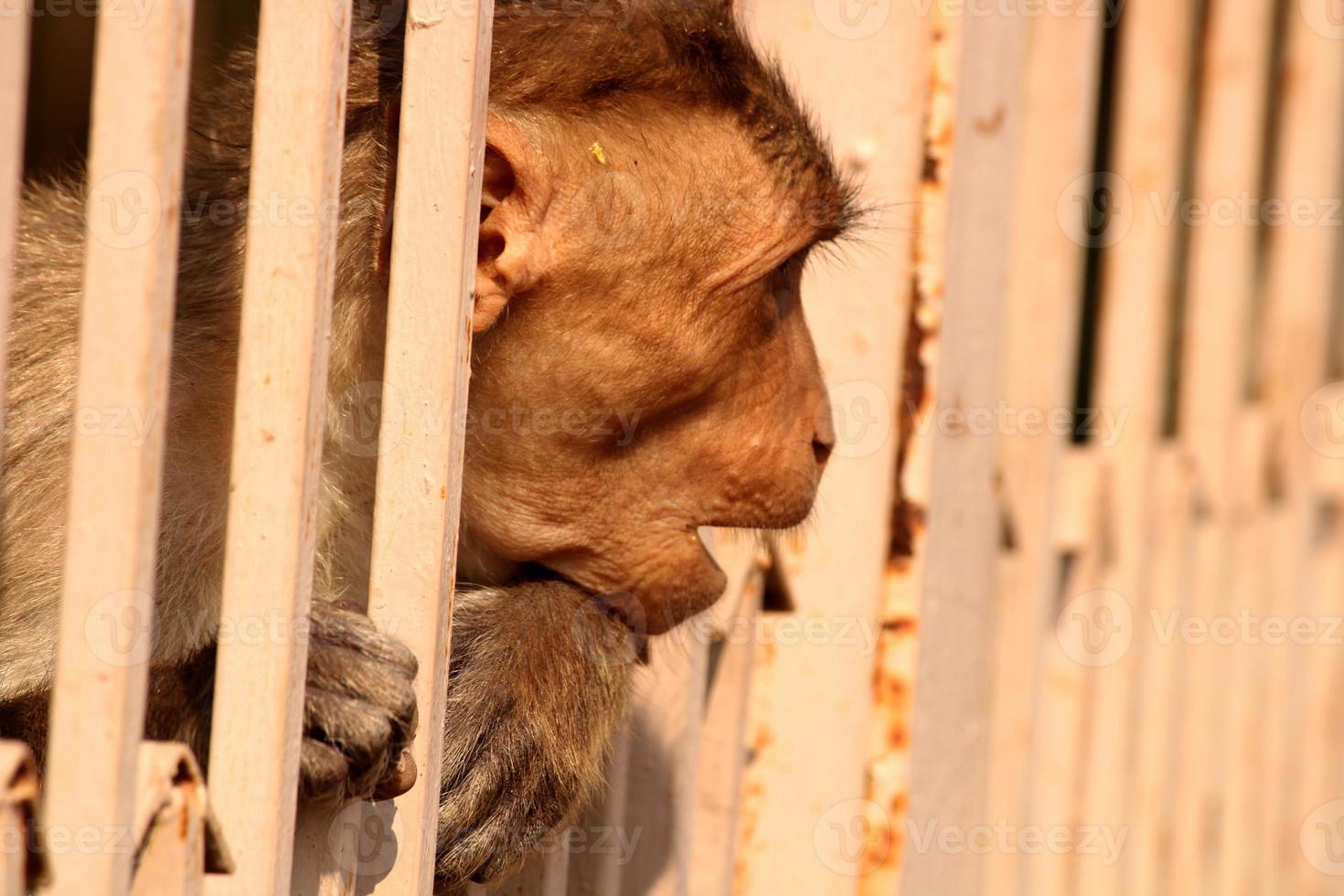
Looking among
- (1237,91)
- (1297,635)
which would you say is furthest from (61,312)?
(1297,635)

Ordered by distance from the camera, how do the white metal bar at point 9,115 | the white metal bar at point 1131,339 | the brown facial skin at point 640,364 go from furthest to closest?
the white metal bar at point 1131,339 < the brown facial skin at point 640,364 < the white metal bar at point 9,115

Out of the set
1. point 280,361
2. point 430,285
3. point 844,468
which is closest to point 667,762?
point 844,468

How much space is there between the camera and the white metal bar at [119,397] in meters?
1.07

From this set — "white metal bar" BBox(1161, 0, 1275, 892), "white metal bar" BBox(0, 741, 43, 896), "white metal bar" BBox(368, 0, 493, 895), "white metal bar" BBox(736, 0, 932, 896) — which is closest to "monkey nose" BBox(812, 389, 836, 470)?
"white metal bar" BBox(736, 0, 932, 896)

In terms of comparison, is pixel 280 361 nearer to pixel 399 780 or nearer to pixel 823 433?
pixel 399 780

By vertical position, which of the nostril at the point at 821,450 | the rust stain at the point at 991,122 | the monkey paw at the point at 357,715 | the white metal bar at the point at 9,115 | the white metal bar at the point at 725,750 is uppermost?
the rust stain at the point at 991,122

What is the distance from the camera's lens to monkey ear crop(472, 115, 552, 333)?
191cm

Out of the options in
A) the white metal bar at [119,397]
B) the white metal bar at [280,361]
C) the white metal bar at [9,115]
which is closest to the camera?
the white metal bar at [9,115]

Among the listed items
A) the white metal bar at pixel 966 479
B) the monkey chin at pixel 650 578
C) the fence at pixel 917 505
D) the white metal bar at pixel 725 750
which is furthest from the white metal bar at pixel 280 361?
the white metal bar at pixel 966 479

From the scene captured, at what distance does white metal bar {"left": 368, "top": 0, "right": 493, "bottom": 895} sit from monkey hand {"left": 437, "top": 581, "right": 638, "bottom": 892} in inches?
16.2

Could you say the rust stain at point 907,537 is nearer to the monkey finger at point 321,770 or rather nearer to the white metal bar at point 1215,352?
the monkey finger at point 321,770

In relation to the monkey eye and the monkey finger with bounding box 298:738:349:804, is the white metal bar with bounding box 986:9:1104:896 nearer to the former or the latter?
the monkey eye

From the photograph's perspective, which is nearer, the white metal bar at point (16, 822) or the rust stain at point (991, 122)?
the white metal bar at point (16, 822)

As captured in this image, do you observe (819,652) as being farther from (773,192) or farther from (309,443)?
(309,443)
